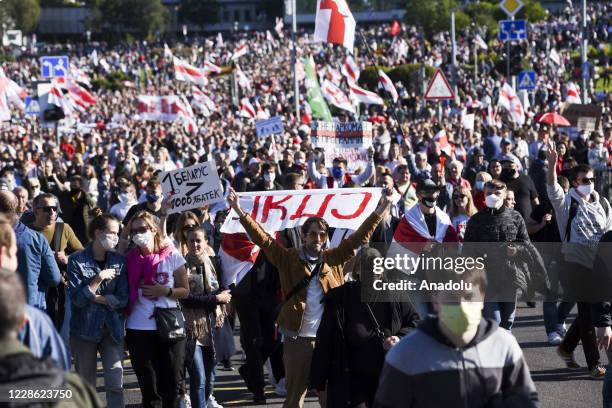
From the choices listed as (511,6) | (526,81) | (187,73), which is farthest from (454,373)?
(187,73)

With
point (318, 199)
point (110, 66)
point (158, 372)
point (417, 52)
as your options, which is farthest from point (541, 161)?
point (110, 66)

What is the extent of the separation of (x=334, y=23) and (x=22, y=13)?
108m

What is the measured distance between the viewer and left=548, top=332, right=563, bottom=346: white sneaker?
10.9 metres

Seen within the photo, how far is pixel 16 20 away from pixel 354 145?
111664 millimetres

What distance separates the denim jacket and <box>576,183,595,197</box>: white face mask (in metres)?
3.68

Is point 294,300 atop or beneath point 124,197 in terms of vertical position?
atop

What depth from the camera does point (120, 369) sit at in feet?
26.1

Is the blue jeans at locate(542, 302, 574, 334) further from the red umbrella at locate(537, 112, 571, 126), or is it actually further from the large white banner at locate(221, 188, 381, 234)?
the red umbrella at locate(537, 112, 571, 126)

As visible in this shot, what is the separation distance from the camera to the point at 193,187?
10.2 m

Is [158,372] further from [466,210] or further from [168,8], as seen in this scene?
[168,8]

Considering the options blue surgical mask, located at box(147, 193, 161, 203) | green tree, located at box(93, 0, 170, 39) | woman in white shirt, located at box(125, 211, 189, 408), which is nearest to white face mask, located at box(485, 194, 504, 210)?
woman in white shirt, located at box(125, 211, 189, 408)

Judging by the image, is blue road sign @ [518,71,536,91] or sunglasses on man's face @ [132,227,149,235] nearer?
sunglasses on man's face @ [132,227,149,235]

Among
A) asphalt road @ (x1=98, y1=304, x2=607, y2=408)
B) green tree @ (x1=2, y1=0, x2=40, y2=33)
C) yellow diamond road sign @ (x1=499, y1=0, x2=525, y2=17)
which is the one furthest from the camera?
green tree @ (x1=2, y1=0, x2=40, y2=33)

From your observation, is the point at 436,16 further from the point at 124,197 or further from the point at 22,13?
the point at 124,197
